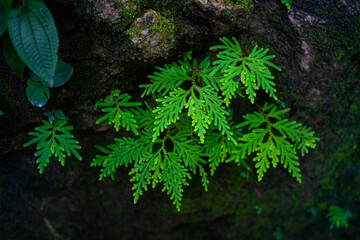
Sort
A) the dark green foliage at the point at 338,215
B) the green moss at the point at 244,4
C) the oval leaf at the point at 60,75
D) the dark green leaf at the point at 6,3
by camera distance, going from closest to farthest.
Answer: the dark green leaf at the point at 6,3, the oval leaf at the point at 60,75, the green moss at the point at 244,4, the dark green foliage at the point at 338,215

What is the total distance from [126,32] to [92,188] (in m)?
1.94

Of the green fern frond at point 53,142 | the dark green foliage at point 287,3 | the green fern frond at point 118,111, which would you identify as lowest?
the green fern frond at point 53,142

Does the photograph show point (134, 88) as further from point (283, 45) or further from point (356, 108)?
point (356, 108)

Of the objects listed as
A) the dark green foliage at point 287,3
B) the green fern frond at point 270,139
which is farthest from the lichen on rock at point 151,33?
the dark green foliage at point 287,3

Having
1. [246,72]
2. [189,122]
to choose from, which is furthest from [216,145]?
[246,72]

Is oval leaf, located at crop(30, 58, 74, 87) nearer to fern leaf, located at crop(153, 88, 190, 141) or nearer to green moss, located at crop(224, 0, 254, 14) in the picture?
fern leaf, located at crop(153, 88, 190, 141)

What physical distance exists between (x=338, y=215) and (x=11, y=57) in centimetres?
422

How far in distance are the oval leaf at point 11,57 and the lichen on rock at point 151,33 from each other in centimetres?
92

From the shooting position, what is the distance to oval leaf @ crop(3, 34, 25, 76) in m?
2.01

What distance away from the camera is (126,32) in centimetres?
231

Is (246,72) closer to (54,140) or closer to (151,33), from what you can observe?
(151,33)

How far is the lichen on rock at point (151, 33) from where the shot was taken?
7.53ft

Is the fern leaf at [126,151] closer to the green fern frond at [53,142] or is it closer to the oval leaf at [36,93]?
the green fern frond at [53,142]

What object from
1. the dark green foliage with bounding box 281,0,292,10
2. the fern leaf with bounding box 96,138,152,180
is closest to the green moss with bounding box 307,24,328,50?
the dark green foliage with bounding box 281,0,292,10
